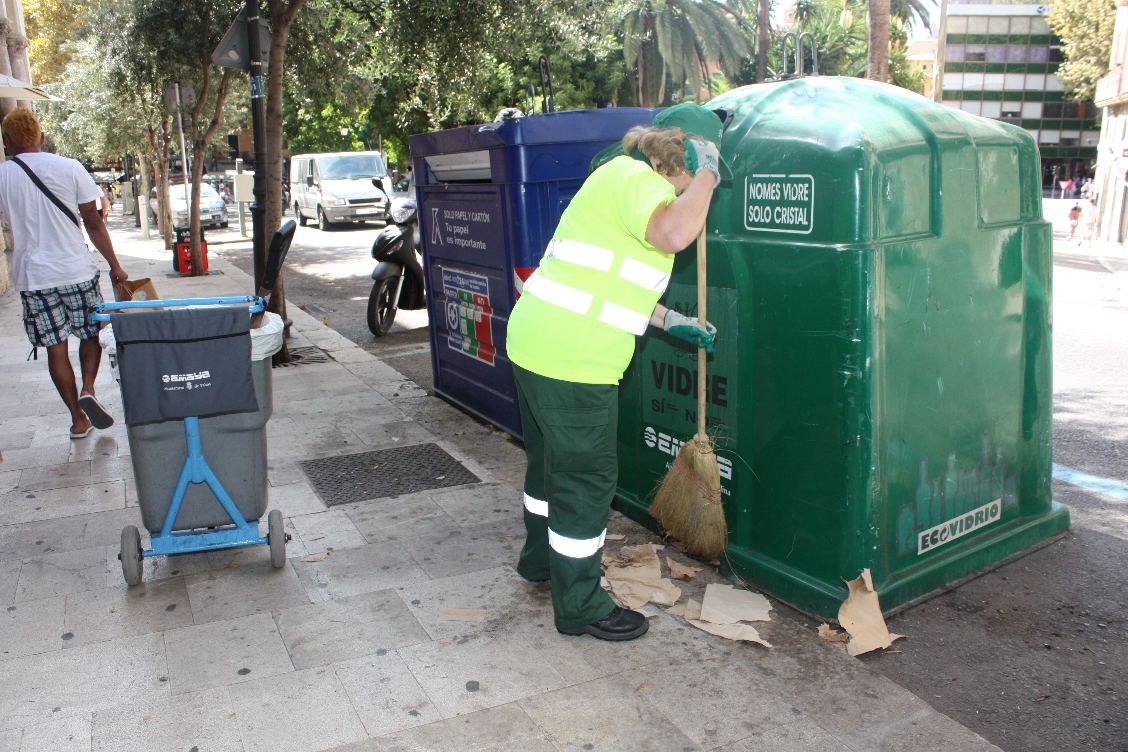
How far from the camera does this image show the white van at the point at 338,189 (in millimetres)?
24703

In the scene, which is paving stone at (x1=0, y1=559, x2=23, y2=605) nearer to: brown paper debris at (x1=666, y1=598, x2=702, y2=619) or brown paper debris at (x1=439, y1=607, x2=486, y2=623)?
brown paper debris at (x1=439, y1=607, x2=486, y2=623)

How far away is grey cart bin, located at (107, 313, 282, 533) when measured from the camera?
3689 mm

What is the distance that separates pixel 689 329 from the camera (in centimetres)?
349

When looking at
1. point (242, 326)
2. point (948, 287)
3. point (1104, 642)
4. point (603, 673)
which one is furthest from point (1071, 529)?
point (242, 326)

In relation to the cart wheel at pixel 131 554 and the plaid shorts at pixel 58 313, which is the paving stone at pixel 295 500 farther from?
the plaid shorts at pixel 58 313

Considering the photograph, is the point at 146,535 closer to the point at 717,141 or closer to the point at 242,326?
the point at 242,326

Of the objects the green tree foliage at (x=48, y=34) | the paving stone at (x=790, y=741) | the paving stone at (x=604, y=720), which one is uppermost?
the green tree foliage at (x=48, y=34)

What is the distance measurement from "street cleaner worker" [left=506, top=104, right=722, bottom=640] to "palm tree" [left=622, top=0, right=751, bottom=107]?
29.8 m

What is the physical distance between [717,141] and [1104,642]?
2.24 meters

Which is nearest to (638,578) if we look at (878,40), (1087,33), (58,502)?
(58,502)

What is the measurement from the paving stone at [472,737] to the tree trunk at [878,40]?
64.2 feet

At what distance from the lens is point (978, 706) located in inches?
116

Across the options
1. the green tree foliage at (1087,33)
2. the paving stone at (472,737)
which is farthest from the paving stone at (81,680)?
the green tree foliage at (1087,33)

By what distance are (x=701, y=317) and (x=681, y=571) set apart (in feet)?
3.49
